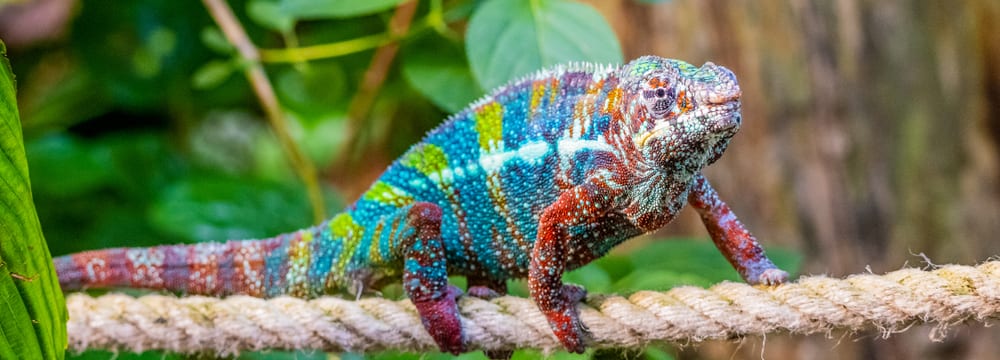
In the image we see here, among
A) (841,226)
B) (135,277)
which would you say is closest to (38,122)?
(135,277)

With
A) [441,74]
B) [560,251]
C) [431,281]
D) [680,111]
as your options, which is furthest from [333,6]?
[680,111]

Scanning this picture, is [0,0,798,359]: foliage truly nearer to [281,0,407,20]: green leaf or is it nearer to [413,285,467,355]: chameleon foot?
[281,0,407,20]: green leaf

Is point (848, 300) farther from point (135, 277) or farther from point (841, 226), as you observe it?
point (841, 226)

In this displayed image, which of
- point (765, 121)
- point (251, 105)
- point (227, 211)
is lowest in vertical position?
point (227, 211)

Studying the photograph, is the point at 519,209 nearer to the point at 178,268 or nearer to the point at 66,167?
the point at 178,268

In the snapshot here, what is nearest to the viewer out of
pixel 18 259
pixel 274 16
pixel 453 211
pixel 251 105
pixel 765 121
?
pixel 18 259

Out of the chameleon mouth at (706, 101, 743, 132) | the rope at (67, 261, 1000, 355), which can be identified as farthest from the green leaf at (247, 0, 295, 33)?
the chameleon mouth at (706, 101, 743, 132)
